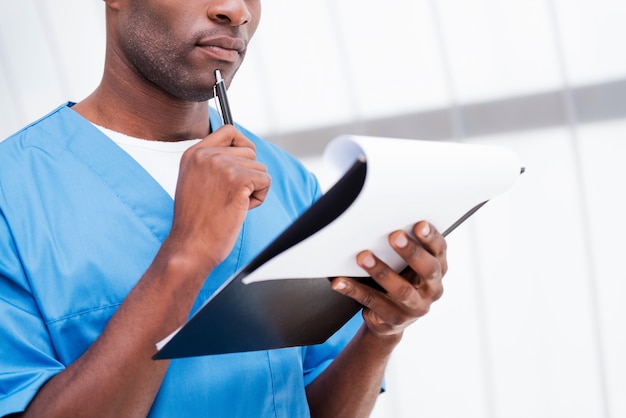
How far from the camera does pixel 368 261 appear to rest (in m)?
0.70

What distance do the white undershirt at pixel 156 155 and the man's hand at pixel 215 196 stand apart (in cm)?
19

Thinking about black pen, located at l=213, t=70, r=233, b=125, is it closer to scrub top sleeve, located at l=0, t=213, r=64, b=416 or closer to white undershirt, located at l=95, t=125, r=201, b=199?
white undershirt, located at l=95, t=125, r=201, b=199

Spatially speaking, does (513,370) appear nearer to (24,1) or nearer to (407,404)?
(407,404)

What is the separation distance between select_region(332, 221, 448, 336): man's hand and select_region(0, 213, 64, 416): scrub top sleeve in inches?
11.7

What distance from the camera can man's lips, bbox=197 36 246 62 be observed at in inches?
33.9

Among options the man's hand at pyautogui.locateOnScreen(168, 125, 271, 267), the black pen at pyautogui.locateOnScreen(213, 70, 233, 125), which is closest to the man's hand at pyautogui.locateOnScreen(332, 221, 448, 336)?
the man's hand at pyautogui.locateOnScreen(168, 125, 271, 267)

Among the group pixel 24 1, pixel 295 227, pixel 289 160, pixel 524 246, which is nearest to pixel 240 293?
pixel 295 227

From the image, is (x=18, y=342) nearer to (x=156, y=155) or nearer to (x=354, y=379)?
(x=156, y=155)

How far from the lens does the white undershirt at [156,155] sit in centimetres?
92

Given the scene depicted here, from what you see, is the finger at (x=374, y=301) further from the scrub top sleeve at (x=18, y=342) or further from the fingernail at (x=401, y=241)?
the scrub top sleeve at (x=18, y=342)

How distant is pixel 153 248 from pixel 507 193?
2.22 feet

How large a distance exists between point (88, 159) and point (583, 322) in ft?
2.72

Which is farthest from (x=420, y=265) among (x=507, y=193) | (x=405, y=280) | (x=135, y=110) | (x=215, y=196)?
(x=507, y=193)

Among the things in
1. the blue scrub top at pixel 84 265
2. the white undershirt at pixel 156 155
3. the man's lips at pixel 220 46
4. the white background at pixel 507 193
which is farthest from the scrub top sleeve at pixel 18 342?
the white background at pixel 507 193
